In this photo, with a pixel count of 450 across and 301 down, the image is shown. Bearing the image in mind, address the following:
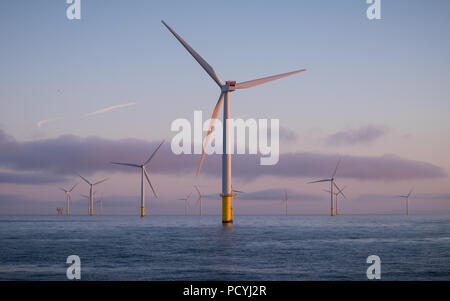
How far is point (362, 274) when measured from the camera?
155 feet

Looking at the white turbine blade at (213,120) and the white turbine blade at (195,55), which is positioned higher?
the white turbine blade at (195,55)

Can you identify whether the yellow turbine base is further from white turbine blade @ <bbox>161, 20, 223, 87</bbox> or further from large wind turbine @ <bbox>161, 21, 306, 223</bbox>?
white turbine blade @ <bbox>161, 20, 223, 87</bbox>

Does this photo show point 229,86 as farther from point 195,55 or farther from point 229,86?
point 195,55

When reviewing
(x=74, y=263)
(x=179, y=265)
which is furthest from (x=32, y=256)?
(x=179, y=265)
